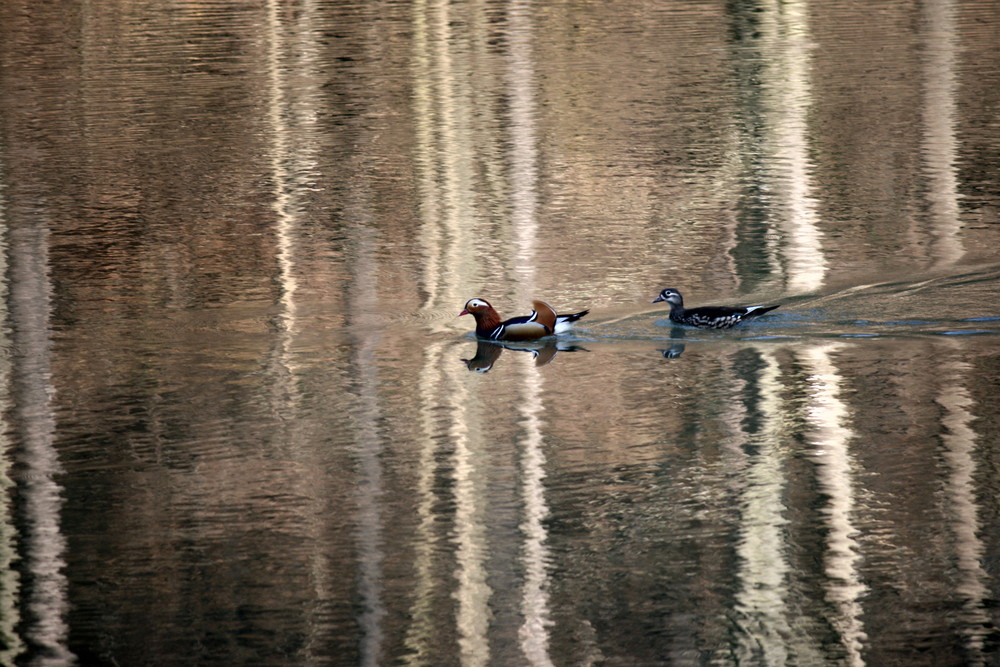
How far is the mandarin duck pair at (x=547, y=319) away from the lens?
11.8m

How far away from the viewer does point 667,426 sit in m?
9.88

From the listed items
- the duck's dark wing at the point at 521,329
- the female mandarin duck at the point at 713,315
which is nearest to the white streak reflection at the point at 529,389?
the duck's dark wing at the point at 521,329

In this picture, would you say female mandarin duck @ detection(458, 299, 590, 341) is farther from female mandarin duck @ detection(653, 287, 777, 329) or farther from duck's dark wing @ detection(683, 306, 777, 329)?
duck's dark wing @ detection(683, 306, 777, 329)

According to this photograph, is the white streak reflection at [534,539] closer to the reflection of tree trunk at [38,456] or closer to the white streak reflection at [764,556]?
the white streak reflection at [764,556]

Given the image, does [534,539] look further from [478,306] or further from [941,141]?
[941,141]

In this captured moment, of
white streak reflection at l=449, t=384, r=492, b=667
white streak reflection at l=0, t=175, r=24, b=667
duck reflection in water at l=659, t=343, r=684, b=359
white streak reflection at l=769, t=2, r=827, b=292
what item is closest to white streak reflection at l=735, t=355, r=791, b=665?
white streak reflection at l=449, t=384, r=492, b=667

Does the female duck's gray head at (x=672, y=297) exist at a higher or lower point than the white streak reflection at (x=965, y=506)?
higher

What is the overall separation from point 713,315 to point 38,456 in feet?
15.8

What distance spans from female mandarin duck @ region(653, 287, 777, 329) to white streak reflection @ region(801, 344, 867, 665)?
1.92 ft

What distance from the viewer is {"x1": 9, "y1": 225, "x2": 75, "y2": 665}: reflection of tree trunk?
24.5 feet

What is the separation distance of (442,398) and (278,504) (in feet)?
6.85

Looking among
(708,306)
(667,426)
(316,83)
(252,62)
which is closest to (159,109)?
(316,83)

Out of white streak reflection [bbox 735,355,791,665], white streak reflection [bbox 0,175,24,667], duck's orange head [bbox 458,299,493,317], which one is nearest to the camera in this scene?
white streak reflection [bbox 735,355,791,665]

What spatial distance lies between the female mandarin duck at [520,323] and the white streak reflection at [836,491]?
176cm
